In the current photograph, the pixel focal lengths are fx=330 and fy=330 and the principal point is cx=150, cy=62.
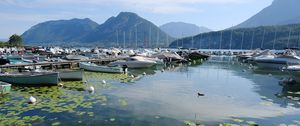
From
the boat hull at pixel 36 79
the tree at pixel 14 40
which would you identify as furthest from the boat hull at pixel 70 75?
the tree at pixel 14 40

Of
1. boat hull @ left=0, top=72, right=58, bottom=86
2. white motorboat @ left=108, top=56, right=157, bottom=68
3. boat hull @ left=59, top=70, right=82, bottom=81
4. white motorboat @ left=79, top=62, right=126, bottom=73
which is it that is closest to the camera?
boat hull @ left=0, top=72, right=58, bottom=86

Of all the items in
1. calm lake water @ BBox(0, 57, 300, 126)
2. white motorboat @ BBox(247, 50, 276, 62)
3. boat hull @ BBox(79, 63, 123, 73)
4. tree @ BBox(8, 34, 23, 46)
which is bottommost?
calm lake water @ BBox(0, 57, 300, 126)

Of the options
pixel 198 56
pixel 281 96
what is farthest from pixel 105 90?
pixel 198 56

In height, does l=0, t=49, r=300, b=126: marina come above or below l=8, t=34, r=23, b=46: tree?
below

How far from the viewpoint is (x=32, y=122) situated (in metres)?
16.2

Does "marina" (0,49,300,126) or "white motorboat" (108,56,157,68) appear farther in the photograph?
"white motorboat" (108,56,157,68)

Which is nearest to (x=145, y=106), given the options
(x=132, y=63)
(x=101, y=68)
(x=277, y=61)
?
(x=101, y=68)

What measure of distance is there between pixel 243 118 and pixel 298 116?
3400 mm

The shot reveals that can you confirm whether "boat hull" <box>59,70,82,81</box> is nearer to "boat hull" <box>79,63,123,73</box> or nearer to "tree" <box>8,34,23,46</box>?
"boat hull" <box>79,63,123,73</box>

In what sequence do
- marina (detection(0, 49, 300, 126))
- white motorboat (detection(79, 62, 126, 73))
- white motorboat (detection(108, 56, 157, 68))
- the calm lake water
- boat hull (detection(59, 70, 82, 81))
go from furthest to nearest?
white motorboat (detection(108, 56, 157, 68)), white motorboat (detection(79, 62, 126, 73)), boat hull (detection(59, 70, 82, 81)), marina (detection(0, 49, 300, 126)), the calm lake water

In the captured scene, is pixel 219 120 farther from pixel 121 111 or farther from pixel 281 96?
pixel 281 96

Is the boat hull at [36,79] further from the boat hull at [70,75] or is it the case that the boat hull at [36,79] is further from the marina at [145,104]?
the boat hull at [70,75]

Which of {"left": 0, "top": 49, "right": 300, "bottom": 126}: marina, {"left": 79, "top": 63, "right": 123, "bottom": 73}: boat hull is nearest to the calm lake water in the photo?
{"left": 0, "top": 49, "right": 300, "bottom": 126}: marina

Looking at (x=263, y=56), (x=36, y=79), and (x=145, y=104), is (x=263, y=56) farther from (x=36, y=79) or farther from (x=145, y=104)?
(x=36, y=79)
